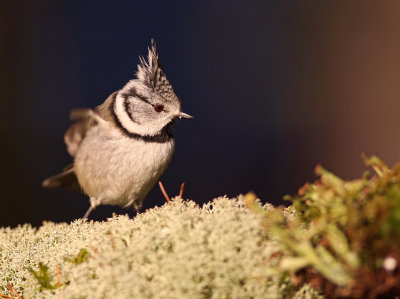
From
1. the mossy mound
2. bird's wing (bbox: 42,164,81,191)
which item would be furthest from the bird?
the mossy mound

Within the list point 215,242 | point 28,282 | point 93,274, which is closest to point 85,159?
point 28,282

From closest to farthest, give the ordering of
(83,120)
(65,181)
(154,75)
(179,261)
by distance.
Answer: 1. (179,261)
2. (154,75)
3. (83,120)
4. (65,181)

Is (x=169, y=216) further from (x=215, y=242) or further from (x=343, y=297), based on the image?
(x=343, y=297)

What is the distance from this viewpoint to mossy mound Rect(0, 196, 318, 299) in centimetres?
57

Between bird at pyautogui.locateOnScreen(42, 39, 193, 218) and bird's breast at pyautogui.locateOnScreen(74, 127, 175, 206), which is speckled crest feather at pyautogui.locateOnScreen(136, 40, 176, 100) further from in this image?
bird's breast at pyautogui.locateOnScreen(74, 127, 175, 206)

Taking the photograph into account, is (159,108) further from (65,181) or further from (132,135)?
(65,181)

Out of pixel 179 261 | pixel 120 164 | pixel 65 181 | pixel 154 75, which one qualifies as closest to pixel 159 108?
pixel 154 75

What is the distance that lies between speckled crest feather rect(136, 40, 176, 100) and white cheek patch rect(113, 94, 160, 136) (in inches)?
4.6

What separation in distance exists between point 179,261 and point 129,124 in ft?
2.92

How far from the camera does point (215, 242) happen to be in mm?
586

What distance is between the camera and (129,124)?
4.61 feet

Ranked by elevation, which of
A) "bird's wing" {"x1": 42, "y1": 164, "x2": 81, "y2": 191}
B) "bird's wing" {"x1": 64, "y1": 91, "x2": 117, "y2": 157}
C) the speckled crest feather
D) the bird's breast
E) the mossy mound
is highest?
"bird's wing" {"x1": 42, "y1": 164, "x2": 81, "y2": 191}

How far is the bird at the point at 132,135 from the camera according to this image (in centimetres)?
137

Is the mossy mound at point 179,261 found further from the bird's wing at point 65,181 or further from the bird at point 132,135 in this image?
the bird's wing at point 65,181
